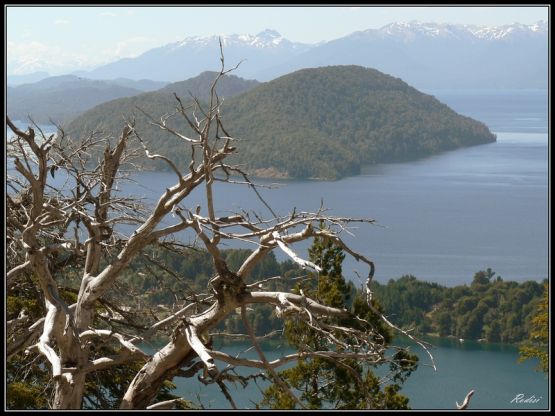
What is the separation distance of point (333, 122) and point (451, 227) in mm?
49115

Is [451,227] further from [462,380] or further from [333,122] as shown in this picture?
[333,122]

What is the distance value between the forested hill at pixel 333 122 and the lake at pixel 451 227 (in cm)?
488

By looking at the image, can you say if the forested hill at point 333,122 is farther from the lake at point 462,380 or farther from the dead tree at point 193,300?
the dead tree at point 193,300

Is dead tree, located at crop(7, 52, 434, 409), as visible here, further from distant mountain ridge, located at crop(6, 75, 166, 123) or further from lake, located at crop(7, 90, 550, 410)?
distant mountain ridge, located at crop(6, 75, 166, 123)

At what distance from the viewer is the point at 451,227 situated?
50.8 meters

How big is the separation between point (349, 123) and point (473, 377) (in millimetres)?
76107

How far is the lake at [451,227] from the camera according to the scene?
2192 cm

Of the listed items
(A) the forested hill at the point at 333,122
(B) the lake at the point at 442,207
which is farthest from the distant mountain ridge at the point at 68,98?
(B) the lake at the point at 442,207

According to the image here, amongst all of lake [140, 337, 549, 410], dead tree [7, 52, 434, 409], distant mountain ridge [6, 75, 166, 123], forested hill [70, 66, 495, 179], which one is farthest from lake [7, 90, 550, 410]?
distant mountain ridge [6, 75, 166, 123]

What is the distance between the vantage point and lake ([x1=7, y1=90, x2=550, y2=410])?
863 inches

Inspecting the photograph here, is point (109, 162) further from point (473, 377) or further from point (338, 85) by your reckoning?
point (338, 85)

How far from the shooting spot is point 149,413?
2.85 meters

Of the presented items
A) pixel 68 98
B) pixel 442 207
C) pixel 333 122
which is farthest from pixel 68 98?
pixel 442 207

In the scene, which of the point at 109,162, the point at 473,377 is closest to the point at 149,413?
the point at 109,162
